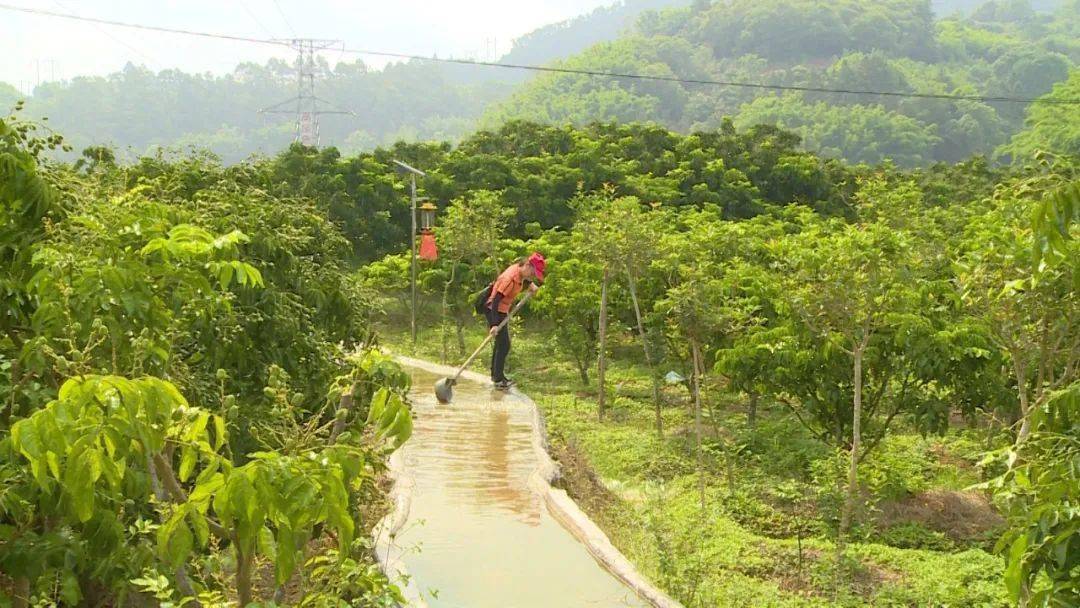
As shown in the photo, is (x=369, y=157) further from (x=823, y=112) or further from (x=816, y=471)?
(x=823, y=112)

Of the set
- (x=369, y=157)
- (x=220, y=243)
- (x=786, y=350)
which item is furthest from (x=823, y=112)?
(x=220, y=243)

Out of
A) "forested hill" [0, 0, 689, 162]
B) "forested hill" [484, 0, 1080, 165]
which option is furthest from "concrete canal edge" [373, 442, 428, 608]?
"forested hill" [0, 0, 689, 162]

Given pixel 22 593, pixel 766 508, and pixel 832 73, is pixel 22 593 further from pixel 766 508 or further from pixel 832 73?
pixel 832 73

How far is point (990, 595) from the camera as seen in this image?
693 centimetres

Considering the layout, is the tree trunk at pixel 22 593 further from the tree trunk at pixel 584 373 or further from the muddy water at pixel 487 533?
the tree trunk at pixel 584 373

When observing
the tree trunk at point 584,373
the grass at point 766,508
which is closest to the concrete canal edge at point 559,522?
the grass at point 766,508

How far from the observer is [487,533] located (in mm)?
7566

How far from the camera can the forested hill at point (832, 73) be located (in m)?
74.5

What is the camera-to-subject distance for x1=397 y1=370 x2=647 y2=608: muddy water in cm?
650

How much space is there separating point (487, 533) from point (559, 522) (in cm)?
60

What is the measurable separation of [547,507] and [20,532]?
4883 mm

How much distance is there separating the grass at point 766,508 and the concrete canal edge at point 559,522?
0.74 feet

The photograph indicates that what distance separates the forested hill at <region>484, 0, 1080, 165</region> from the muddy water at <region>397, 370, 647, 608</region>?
47.2m

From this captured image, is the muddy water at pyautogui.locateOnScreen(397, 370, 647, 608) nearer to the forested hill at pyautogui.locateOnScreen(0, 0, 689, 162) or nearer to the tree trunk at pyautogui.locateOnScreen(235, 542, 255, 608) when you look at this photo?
the tree trunk at pyautogui.locateOnScreen(235, 542, 255, 608)
